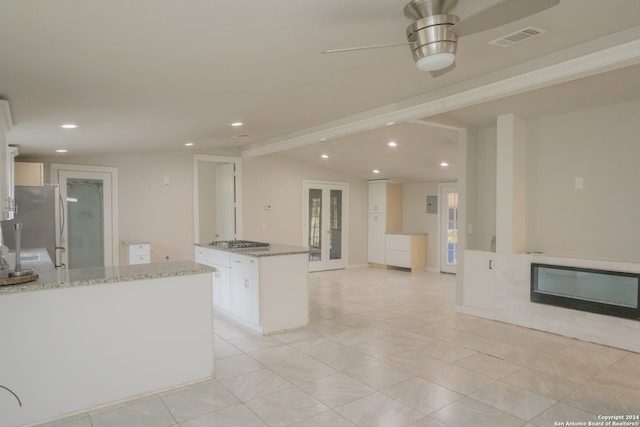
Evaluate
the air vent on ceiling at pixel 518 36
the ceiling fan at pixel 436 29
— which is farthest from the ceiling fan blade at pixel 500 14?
the air vent on ceiling at pixel 518 36

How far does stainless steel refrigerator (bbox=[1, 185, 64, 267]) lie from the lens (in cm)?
466

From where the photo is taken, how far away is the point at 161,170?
6621 mm

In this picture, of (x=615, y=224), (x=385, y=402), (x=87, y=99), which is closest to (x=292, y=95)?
(x=87, y=99)

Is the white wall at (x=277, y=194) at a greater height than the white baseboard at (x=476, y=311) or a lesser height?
greater

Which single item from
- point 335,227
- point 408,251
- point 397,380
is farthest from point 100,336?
point 408,251

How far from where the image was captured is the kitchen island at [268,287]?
14.4 ft

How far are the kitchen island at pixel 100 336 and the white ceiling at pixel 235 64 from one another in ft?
4.35

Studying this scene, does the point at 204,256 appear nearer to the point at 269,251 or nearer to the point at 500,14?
the point at 269,251

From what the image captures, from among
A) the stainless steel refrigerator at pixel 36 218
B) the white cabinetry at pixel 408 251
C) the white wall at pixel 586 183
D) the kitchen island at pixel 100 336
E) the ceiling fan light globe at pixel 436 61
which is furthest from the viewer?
the white cabinetry at pixel 408 251

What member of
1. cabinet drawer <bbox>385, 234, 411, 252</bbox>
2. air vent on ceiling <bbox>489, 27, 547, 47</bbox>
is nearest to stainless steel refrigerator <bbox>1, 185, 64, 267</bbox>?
air vent on ceiling <bbox>489, 27, 547, 47</bbox>

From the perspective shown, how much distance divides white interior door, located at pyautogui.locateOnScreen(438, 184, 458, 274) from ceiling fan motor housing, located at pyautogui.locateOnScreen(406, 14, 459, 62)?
6.95 metres

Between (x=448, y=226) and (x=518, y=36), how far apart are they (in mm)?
6449

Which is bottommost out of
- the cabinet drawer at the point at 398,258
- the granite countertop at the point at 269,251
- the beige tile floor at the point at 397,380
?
the beige tile floor at the point at 397,380

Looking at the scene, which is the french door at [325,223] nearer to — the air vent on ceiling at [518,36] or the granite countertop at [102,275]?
the granite countertop at [102,275]
